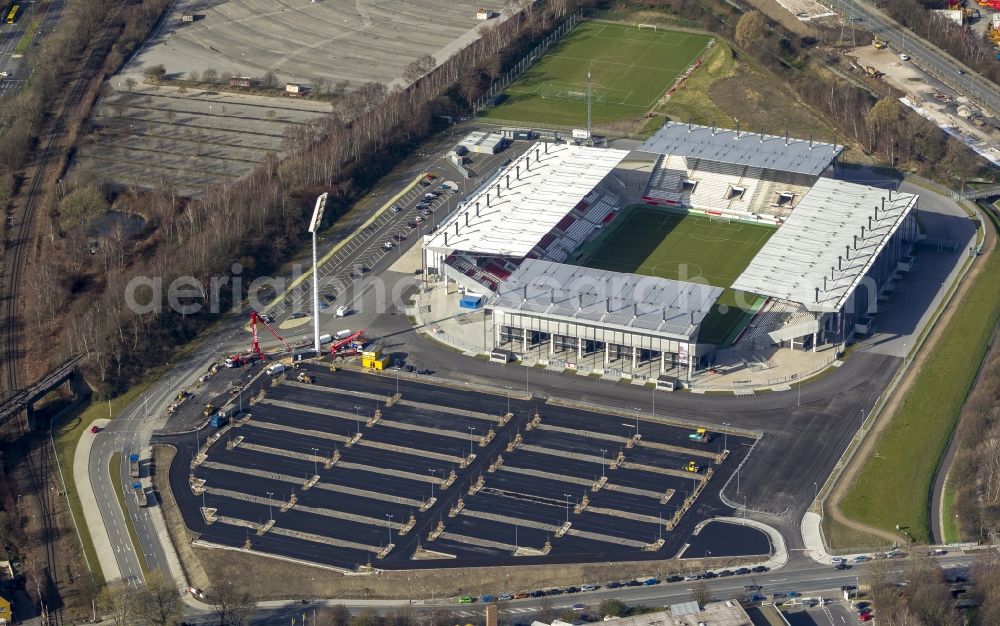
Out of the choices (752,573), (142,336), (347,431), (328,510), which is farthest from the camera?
(142,336)

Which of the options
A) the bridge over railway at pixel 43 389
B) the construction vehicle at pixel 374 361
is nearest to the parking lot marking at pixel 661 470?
the construction vehicle at pixel 374 361

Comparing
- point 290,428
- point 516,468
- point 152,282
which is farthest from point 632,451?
point 152,282

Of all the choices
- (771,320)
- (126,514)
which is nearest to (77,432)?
(126,514)

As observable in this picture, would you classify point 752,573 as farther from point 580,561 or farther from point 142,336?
point 142,336

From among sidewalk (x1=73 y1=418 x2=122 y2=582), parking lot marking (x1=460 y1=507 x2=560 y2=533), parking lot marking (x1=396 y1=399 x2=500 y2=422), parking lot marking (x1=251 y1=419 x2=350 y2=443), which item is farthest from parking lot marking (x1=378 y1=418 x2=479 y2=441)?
sidewalk (x1=73 y1=418 x2=122 y2=582)

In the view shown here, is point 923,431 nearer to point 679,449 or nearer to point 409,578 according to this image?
point 679,449

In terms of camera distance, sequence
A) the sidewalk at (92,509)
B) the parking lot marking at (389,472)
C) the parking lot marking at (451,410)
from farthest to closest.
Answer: the parking lot marking at (451,410) → the parking lot marking at (389,472) → the sidewalk at (92,509)

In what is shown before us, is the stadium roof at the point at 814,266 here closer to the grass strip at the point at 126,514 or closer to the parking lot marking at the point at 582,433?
the parking lot marking at the point at 582,433

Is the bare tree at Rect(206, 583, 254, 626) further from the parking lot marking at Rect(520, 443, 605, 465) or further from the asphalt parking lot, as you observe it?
the parking lot marking at Rect(520, 443, 605, 465)
